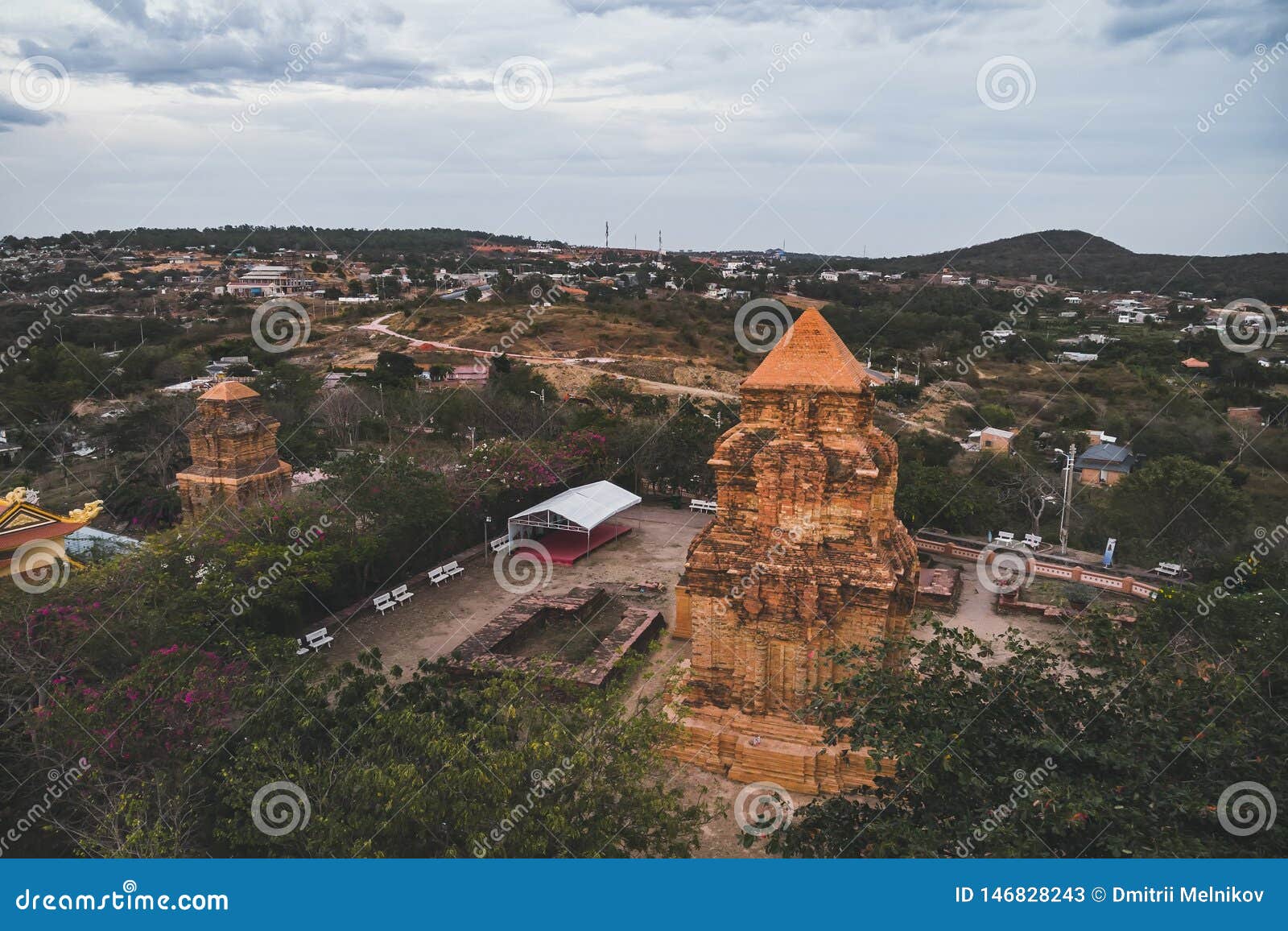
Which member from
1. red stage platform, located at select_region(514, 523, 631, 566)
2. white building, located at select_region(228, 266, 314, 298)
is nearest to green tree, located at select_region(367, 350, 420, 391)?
red stage platform, located at select_region(514, 523, 631, 566)

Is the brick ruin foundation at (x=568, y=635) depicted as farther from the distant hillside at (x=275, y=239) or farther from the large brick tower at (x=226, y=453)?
the distant hillside at (x=275, y=239)

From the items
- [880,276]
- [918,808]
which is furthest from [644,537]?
[880,276]

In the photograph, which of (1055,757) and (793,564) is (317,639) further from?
(1055,757)

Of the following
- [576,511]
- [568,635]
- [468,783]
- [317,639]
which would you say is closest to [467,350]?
[576,511]

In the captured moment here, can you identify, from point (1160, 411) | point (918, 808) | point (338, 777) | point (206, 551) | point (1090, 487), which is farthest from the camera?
point (1160, 411)

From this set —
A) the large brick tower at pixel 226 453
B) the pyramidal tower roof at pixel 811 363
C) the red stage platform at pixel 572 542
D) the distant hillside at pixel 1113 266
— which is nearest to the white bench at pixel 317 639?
the large brick tower at pixel 226 453

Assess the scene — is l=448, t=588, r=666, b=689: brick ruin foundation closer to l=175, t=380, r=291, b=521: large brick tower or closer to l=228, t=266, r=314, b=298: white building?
l=175, t=380, r=291, b=521: large brick tower

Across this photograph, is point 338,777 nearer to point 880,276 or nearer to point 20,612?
point 20,612
